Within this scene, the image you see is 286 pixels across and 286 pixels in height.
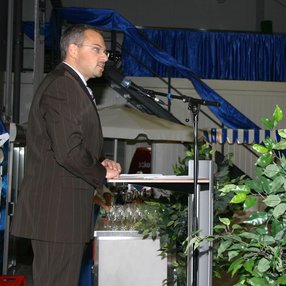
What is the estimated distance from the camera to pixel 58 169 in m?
2.12

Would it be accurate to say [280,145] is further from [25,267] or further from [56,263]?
[25,267]

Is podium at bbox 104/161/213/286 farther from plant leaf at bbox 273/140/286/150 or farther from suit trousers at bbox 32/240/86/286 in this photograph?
plant leaf at bbox 273/140/286/150

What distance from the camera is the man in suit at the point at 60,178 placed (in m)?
2.06

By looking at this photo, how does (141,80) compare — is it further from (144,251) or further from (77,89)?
(77,89)

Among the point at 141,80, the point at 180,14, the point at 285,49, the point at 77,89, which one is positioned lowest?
the point at 77,89

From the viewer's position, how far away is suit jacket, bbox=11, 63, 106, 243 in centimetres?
208

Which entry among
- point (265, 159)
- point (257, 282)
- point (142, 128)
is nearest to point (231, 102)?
point (142, 128)

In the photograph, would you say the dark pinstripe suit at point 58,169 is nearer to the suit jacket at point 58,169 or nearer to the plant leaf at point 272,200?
the suit jacket at point 58,169

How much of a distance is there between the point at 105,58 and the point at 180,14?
1052 cm

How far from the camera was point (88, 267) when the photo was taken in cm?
391

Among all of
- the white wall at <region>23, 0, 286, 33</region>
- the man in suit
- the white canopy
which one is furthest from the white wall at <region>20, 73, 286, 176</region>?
the man in suit

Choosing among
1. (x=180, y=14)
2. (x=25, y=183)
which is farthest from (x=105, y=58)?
(x=180, y=14)


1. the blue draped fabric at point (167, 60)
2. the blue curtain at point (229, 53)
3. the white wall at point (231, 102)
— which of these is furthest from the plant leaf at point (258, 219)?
the blue curtain at point (229, 53)

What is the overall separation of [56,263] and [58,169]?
338mm
